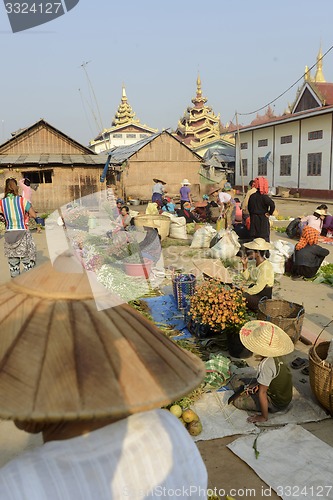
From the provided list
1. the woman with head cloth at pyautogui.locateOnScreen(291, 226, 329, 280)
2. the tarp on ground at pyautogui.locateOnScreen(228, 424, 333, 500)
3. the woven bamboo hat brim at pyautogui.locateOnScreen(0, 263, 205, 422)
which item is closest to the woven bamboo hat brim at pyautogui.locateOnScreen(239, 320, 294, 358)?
the tarp on ground at pyautogui.locateOnScreen(228, 424, 333, 500)

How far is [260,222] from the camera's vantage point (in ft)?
25.2

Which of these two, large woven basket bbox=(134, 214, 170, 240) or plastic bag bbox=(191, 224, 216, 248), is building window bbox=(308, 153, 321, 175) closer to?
large woven basket bbox=(134, 214, 170, 240)

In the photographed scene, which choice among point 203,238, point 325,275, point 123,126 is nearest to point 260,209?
point 325,275

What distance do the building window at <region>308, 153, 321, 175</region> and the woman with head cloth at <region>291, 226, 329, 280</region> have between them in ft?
56.9

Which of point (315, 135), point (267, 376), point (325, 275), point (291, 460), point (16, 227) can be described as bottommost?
point (291, 460)

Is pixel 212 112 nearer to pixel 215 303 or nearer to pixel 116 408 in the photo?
pixel 215 303

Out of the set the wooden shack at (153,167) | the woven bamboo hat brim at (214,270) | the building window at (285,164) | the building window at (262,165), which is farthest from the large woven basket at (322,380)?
the building window at (262,165)

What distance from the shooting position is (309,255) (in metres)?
7.02

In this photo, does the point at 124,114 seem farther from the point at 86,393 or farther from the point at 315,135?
the point at 86,393

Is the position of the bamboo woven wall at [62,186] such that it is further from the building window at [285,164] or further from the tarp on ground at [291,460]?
the tarp on ground at [291,460]

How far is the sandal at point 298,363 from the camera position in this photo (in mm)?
4277

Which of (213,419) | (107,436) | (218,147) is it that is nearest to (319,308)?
(213,419)

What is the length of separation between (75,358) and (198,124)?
145ft

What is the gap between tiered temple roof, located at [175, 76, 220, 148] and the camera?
4068cm
